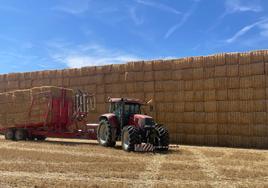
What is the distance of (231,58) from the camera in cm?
2084

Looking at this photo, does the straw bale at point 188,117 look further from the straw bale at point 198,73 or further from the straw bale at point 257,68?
the straw bale at point 257,68

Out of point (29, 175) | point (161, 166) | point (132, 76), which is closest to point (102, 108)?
point (132, 76)

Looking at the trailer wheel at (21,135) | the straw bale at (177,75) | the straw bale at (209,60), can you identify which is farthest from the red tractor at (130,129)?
the trailer wheel at (21,135)

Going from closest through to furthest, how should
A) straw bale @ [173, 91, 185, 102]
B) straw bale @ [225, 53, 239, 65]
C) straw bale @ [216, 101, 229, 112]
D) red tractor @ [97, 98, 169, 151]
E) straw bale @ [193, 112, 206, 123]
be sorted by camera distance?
red tractor @ [97, 98, 169, 151] < straw bale @ [225, 53, 239, 65] < straw bale @ [216, 101, 229, 112] < straw bale @ [193, 112, 206, 123] < straw bale @ [173, 91, 185, 102]

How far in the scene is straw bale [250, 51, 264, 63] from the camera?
20.1 m

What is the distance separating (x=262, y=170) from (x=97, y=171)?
13.4 feet

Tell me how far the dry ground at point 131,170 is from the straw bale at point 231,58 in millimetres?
6158

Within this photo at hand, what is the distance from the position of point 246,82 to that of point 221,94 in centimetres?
127

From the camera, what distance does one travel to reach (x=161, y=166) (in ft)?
41.1

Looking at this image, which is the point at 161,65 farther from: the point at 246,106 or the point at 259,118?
the point at 259,118

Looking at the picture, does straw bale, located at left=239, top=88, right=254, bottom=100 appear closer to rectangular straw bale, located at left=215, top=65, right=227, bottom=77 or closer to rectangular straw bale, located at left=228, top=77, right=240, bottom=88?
rectangular straw bale, located at left=228, top=77, right=240, bottom=88

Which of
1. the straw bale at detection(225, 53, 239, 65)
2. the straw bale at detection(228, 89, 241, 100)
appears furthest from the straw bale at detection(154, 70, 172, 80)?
the straw bale at detection(228, 89, 241, 100)

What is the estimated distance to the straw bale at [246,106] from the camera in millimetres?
20289

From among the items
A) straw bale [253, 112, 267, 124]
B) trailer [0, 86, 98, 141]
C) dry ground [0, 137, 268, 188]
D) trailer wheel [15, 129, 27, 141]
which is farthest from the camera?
trailer wheel [15, 129, 27, 141]
